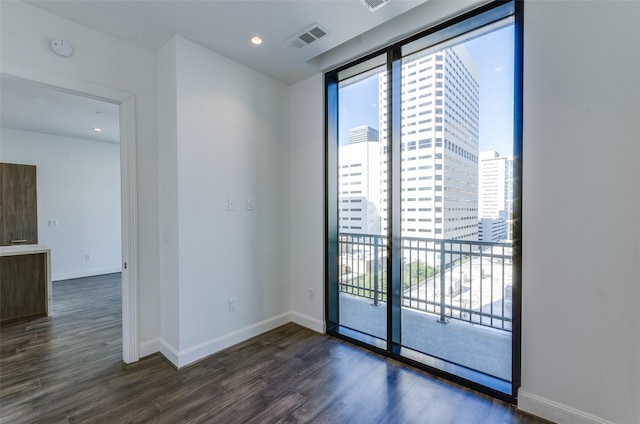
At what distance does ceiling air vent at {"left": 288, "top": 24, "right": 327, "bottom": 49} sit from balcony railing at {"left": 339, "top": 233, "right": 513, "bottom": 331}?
2.01 m

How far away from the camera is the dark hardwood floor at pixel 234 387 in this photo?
1.83 metres

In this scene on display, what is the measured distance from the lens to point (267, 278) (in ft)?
10.4

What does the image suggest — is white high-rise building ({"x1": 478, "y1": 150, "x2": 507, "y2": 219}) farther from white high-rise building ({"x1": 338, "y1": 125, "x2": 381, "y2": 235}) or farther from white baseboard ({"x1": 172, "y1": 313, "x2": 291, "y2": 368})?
white baseboard ({"x1": 172, "y1": 313, "x2": 291, "y2": 368})

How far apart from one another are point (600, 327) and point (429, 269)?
1.61 m

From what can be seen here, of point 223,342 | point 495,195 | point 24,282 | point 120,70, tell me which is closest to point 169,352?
point 223,342

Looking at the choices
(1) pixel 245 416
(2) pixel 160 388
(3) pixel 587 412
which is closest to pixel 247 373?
(1) pixel 245 416

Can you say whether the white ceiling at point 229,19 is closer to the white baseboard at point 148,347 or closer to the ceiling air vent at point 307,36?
the ceiling air vent at point 307,36

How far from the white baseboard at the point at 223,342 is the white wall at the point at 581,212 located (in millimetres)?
2314

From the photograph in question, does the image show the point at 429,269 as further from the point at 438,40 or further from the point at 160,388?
the point at 160,388

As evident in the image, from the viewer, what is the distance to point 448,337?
9.45ft

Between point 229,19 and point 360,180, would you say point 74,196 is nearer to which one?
point 229,19

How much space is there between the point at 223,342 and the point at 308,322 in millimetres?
964

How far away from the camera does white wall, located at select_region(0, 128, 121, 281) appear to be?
5227 millimetres

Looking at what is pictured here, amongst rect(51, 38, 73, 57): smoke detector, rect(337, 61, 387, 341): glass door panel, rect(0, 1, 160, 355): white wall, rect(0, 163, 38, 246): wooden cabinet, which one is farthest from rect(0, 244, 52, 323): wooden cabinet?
rect(337, 61, 387, 341): glass door panel
